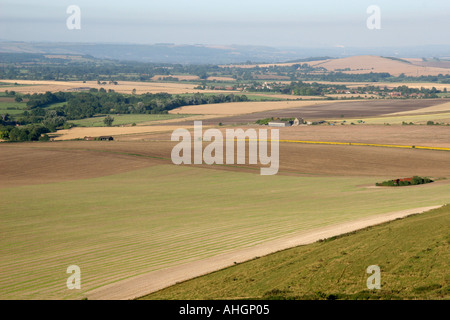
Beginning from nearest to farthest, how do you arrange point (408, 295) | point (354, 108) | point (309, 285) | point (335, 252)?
point (408, 295)
point (309, 285)
point (335, 252)
point (354, 108)

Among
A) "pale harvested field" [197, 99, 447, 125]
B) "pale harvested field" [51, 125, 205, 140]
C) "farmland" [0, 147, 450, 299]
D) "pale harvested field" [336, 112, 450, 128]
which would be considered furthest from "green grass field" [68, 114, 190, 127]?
"farmland" [0, 147, 450, 299]

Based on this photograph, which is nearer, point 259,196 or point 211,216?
point 211,216

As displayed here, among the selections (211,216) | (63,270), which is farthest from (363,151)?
(63,270)

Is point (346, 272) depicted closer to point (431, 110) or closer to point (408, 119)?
point (408, 119)

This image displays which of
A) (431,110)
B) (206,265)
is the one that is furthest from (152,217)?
(431,110)

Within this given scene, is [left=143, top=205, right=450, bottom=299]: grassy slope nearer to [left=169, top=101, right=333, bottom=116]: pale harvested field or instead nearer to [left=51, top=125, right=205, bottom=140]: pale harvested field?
[left=51, top=125, right=205, bottom=140]: pale harvested field
